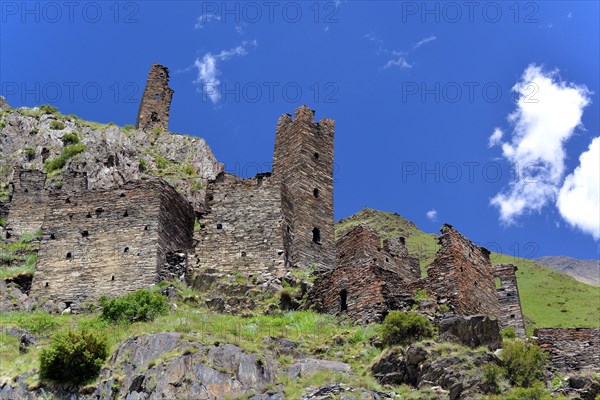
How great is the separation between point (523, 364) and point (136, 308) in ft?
53.4

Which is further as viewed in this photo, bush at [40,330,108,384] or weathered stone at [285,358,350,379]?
bush at [40,330,108,384]

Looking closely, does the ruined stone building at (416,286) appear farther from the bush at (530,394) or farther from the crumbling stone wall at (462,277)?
the bush at (530,394)

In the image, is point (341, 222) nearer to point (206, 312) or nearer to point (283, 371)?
point (206, 312)

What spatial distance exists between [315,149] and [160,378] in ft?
76.4

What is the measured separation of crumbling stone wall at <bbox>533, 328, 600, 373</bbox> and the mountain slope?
11581cm

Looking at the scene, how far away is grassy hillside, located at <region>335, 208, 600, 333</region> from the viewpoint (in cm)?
6969

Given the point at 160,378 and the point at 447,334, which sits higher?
the point at 447,334

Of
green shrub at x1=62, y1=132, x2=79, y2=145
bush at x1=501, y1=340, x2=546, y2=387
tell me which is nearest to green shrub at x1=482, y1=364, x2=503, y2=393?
bush at x1=501, y1=340, x2=546, y2=387

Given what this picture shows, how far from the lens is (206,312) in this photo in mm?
37812

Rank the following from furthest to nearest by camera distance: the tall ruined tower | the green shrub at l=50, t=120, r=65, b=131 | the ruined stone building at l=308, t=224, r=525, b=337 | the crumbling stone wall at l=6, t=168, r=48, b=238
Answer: the green shrub at l=50, t=120, r=65, b=131, the crumbling stone wall at l=6, t=168, r=48, b=238, the tall ruined tower, the ruined stone building at l=308, t=224, r=525, b=337

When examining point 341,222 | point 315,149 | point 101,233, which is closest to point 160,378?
point 101,233

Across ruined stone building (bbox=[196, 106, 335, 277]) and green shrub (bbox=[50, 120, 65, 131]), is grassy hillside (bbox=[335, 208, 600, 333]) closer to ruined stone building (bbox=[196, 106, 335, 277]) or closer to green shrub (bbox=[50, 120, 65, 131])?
ruined stone building (bbox=[196, 106, 335, 277])

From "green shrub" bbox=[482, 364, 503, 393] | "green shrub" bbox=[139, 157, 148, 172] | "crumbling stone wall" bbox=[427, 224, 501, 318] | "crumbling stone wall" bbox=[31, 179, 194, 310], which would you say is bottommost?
"green shrub" bbox=[482, 364, 503, 393]

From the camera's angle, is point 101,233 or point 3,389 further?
point 101,233
